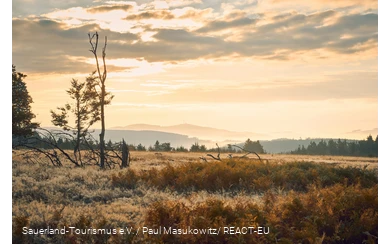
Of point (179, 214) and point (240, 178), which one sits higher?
point (240, 178)

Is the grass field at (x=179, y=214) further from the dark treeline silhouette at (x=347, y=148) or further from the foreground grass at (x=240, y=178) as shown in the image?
the dark treeline silhouette at (x=347, y=148)

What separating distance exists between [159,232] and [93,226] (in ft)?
5.17

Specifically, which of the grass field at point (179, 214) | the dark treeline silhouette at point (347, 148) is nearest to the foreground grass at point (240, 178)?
the grass field at point (179, 214)

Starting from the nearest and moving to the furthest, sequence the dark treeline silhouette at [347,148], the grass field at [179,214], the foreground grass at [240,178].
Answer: the grass field at [179,214] < the foreground grass at [240,178] < the dark treeline silhouette at [347,148]

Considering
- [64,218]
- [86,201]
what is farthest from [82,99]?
[64,218]

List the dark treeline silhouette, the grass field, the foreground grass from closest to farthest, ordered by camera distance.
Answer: the grass field < the foreground grass < the dark treeline silhouette

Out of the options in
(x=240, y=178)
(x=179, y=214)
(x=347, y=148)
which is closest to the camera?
(x=179, y=214)

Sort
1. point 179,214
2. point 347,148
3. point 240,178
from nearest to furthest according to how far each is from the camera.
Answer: point 179,214 < point 240,178 < point 347,148

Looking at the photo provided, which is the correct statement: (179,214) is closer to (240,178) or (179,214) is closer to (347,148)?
(240,178)

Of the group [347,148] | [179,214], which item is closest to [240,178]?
[179,214]

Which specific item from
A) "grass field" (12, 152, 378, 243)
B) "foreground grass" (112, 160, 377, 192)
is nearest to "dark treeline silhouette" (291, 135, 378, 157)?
"foreground grass" (112, 160, 377, 192)

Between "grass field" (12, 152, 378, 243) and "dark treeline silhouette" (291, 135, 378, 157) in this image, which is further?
"dark treeline silhouette" (291, 135, 378, 157)

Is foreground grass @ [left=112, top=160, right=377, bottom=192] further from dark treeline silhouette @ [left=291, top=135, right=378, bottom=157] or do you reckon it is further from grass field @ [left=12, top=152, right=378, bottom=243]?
dark treeline silhouette @ [left=291, top=135, right=378, bottom=157]
